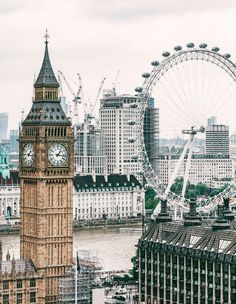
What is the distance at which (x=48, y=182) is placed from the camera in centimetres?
4681

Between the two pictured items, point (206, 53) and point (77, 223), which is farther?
point (77, 223)

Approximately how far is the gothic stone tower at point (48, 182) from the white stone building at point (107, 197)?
56.1m

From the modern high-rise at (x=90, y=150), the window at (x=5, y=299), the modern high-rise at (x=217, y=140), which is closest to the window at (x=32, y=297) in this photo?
the window at (x=5, y=299)

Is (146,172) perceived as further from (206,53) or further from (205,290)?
(205,290)

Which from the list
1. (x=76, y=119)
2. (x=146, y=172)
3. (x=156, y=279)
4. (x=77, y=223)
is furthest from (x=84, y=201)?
(x=156, y=279)

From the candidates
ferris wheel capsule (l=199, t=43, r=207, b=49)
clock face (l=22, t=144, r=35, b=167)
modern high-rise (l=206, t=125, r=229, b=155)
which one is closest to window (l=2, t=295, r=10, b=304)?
clock face (l=22, t=144, r=35, b=167)

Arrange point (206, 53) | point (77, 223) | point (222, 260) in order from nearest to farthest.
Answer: point (222, 260), point (206, 53), point (77, 223)

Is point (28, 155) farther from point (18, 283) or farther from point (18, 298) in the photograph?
point (18, 298)

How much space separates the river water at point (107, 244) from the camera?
6412cm

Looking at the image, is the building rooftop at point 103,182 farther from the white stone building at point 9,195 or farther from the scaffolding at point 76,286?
the scaffolding at point 76,286

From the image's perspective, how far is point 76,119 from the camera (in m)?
147

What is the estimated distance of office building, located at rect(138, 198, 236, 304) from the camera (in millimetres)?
46312

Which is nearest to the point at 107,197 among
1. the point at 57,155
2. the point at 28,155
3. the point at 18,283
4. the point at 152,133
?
the point at 152,133

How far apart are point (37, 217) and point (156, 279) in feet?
22.1
